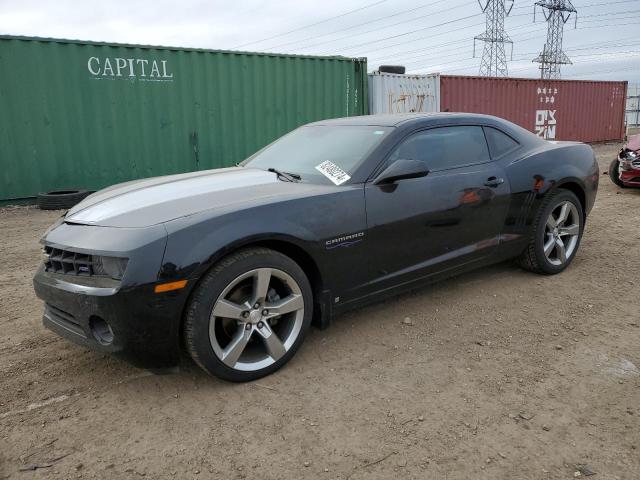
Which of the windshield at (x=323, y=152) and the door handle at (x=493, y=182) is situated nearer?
the windshield at (x=323, y=152)

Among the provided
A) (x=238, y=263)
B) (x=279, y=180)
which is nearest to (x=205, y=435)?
(x=238, y=263)

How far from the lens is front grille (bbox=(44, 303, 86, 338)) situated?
2.60 m

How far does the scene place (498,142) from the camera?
407cm

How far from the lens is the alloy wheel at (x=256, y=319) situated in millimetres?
2646

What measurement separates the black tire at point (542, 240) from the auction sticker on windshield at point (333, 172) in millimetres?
1884

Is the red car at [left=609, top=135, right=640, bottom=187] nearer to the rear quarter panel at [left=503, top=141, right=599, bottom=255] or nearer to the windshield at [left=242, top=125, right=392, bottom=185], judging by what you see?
the rear quarter panel at [left=503, top=141, right=599, bottom=255]

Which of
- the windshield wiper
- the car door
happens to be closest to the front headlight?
the windshield wiper

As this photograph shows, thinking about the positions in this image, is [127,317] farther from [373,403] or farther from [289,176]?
[289,176]

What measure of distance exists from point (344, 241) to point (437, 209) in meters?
0.81

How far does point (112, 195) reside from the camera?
3289 millimetres

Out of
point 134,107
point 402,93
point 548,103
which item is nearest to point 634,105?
point 548,103

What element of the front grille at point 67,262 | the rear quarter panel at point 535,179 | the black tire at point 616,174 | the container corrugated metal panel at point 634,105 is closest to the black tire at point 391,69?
the black tire at point 616,174

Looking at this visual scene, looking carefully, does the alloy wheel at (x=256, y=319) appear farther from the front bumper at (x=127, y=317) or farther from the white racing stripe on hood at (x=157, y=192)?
the white racing stripe on hood at (x=157, y=192)

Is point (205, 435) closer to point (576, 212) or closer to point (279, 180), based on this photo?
point (279, 180)
